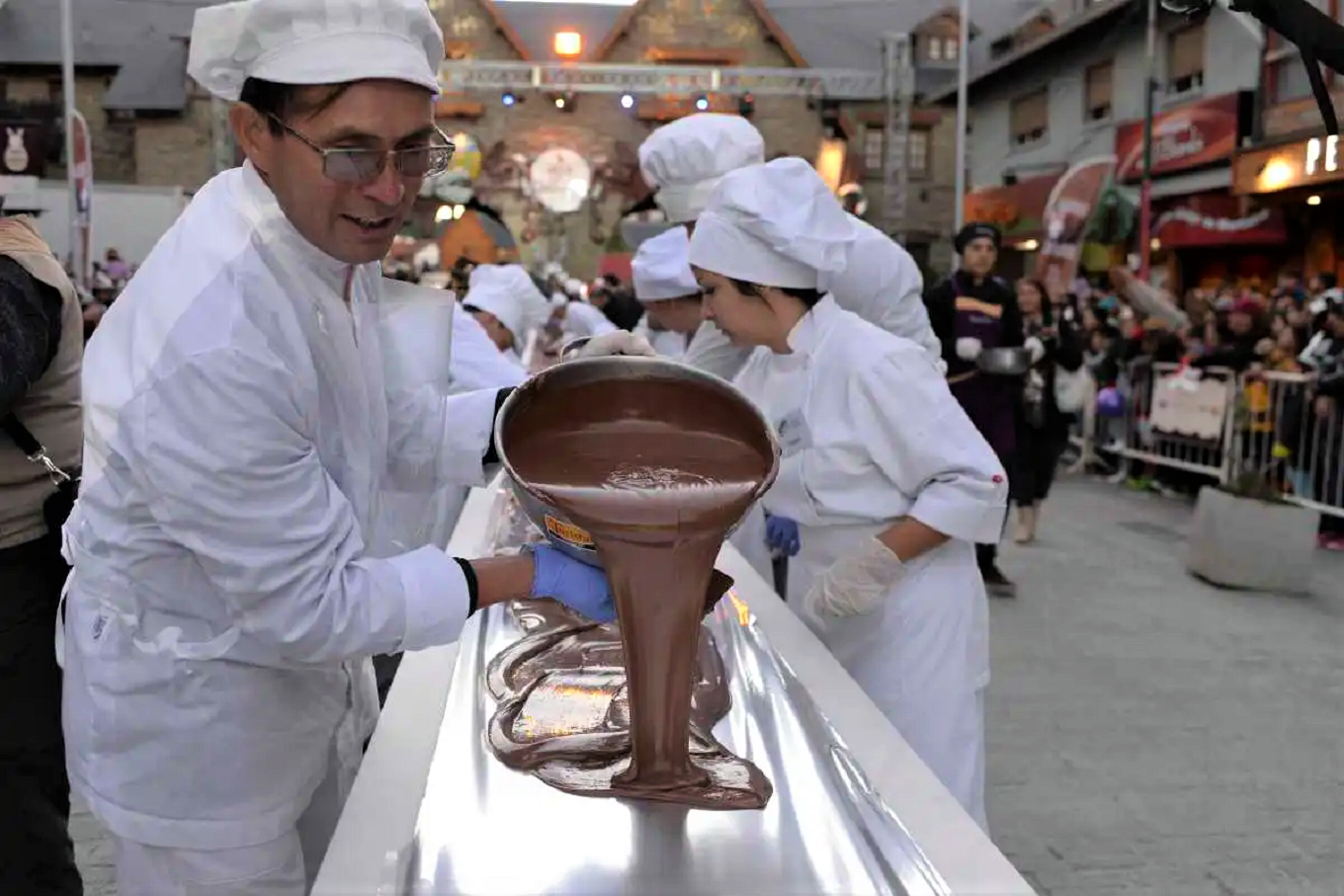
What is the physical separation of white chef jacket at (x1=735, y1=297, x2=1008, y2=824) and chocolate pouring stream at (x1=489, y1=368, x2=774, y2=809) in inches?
27.3

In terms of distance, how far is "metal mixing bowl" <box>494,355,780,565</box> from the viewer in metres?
1.56

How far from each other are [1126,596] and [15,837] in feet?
16.6

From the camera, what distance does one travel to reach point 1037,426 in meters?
6.82

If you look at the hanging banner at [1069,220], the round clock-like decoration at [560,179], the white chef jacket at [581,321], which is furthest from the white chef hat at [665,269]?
the round clock-like decoration at [560,179]

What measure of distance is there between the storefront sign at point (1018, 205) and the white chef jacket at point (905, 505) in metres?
18.0

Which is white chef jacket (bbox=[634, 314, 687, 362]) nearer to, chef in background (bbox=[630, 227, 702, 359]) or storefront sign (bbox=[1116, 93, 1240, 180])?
chef in background (bbox=[630, 227, 702, 359])

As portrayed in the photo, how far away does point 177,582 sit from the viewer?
150 centimetres

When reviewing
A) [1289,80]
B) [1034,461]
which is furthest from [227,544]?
[1289,80]

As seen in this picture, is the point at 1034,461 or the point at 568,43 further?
the point at 568,43

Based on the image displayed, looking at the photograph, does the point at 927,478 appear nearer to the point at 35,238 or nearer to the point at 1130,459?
the point at 35,238

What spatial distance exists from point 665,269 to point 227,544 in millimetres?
2934

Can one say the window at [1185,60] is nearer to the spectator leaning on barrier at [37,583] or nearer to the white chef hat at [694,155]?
the white chef hat at [694,155]

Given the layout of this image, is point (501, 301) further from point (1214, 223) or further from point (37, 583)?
point (1214, 223)

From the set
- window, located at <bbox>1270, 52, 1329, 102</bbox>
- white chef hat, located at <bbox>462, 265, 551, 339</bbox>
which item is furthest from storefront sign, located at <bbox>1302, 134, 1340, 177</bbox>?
white chef hat, located at <bbox>462, 265, 551, 339</bbox>
